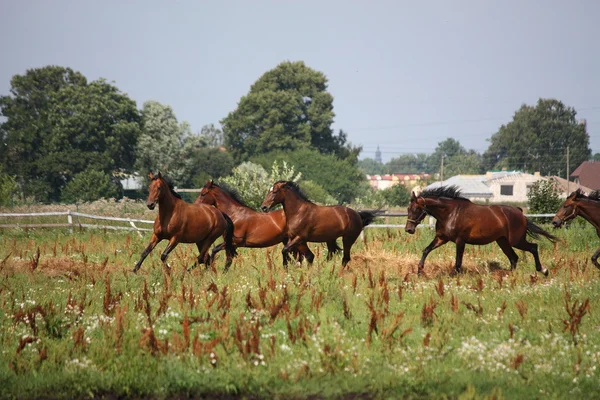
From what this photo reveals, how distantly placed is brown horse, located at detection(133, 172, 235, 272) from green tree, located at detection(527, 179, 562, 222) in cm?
1681

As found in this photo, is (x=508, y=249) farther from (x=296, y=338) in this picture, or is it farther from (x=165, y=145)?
(x=165, y=145)

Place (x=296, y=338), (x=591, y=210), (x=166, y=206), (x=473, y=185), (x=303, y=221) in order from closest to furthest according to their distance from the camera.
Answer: (x=296, y=338) → (x=166, y=206) → (x=303, y=221) → (x=591, y=210) → (x=473, y=185)

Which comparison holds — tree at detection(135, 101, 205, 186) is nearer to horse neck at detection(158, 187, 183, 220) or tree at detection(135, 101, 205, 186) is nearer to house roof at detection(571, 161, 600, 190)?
house roof at detection(571, 161, 600, 190)

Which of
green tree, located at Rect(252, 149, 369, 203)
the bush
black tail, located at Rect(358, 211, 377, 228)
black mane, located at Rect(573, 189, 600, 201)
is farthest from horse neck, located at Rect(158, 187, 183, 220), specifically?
green tree, located at Rect(252, 149, 369, 203)

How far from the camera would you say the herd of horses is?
1438 centimetres

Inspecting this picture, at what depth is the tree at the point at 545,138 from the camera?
10338 cm

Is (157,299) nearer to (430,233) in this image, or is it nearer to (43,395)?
(43,395)

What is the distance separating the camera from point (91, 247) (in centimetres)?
1894

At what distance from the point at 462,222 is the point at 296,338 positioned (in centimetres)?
651

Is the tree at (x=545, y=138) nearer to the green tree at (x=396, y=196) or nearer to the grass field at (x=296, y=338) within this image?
the green tree at (x=396, y=196)

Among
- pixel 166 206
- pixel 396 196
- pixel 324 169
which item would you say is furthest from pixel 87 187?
pixel 166 206

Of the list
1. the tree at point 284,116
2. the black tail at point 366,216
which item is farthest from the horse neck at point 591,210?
the tree at point 284,116

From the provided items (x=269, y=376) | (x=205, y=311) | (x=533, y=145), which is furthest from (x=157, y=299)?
(x=533, y=145)

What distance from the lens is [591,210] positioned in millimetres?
15500
